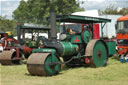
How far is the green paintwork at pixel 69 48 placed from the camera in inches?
352

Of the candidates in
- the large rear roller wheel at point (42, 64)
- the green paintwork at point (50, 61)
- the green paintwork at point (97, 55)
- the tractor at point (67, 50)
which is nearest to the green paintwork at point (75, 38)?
the tractor at point (67, 50)

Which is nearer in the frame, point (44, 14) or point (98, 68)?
point (98, 68)

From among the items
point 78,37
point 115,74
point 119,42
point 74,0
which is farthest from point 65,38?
point 74,0

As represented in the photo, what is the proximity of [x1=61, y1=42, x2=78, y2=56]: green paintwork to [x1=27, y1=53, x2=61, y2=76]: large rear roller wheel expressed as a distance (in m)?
0.84

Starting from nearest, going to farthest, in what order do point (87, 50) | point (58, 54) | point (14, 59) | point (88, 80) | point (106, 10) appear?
point (88, 80), point (58, 54), point (87, 50), point (14, 59), point (106, 10)

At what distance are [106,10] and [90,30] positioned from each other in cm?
4431

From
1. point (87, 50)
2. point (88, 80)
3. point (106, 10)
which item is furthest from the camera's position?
point (106, 10)

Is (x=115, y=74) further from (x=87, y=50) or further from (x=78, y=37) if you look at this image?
(x=78, y=37)

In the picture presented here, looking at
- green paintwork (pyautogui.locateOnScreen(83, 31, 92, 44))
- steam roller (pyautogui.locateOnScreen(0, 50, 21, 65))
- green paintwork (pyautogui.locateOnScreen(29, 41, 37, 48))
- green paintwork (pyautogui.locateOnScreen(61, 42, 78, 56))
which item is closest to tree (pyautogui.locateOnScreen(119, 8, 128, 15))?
green paintwork (pyautogui.locateOnScreen(29, 41, 37, 48))

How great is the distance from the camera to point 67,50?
911cm

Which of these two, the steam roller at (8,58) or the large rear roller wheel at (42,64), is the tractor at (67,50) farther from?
the steam roller at (8,58)

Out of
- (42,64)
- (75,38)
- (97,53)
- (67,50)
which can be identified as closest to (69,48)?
(67,50)

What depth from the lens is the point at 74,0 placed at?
4194cm

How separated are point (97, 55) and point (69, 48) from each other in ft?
4.43
